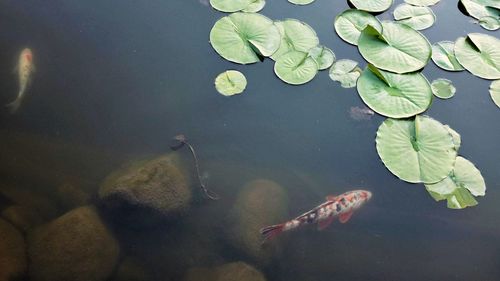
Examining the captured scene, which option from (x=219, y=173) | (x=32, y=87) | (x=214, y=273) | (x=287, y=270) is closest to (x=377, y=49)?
(x=219, y=173)

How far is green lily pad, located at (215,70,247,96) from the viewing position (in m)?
3.05

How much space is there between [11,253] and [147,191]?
757 millimetres

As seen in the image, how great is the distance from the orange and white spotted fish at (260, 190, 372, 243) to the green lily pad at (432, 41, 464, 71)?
1306 millimetres

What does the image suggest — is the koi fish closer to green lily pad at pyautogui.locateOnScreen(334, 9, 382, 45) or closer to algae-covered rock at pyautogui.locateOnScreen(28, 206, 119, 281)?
algae-covered rock at pyautogui.locateOnScreen(28, 206, 119, 281)

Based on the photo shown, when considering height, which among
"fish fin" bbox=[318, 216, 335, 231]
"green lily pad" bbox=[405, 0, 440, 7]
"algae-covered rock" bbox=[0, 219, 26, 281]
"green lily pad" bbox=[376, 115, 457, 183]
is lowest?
"fish fin" bbox=[318, 216, 335, 231]

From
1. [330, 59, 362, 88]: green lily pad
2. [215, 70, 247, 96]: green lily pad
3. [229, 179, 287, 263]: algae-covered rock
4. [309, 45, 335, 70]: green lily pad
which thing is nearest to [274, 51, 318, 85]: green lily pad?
[309, 45, 335, 70]: green lily pad

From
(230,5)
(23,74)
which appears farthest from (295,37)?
(23,74)

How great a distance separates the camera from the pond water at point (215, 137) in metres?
2.60

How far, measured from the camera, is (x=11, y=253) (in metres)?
2.36

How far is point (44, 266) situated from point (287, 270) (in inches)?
50.7

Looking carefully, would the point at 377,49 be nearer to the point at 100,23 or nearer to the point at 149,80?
the point at 149,80

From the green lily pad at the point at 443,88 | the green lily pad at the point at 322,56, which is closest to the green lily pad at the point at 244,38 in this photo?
the green lily pad at the point at 322,56

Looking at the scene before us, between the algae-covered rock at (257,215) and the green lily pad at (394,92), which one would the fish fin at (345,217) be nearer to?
the algae-covered rock at (257,215)

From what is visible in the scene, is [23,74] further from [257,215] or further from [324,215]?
[324,215]
